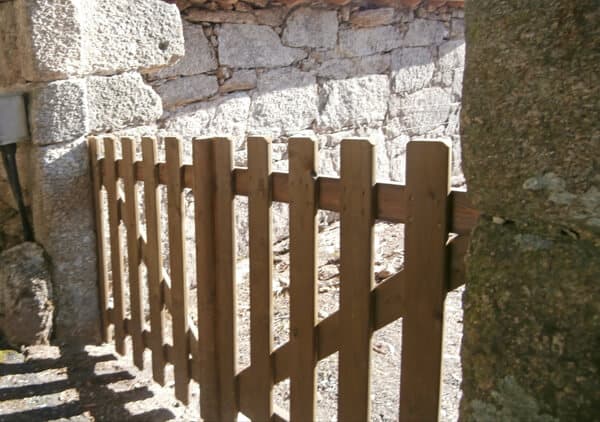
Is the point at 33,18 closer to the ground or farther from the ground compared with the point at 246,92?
farther from the ground

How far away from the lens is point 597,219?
3.53 feet

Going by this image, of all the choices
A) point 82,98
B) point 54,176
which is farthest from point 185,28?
point 54,176

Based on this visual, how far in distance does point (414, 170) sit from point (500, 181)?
1.14 feet

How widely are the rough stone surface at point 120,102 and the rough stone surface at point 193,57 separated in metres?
0.31

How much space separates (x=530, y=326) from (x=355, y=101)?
140 inches

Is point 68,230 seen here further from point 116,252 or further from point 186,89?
point 186,89

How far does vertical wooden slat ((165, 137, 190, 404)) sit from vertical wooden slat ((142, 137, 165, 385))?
0.14 metres

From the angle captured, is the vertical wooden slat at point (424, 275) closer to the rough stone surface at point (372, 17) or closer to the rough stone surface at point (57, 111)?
the rough stone surface at point (57, 111)

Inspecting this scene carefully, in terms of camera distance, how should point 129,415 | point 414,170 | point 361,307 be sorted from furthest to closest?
point 129,415
point 361,307
point 414,170

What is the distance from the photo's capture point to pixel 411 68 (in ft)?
16.2

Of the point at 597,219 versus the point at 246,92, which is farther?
the point at 246,92

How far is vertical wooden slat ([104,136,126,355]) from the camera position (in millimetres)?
2900

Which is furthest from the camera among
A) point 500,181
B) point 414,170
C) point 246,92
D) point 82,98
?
point 246,92

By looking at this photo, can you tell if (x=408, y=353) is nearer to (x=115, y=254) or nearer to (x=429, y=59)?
(x=115, y=254)
